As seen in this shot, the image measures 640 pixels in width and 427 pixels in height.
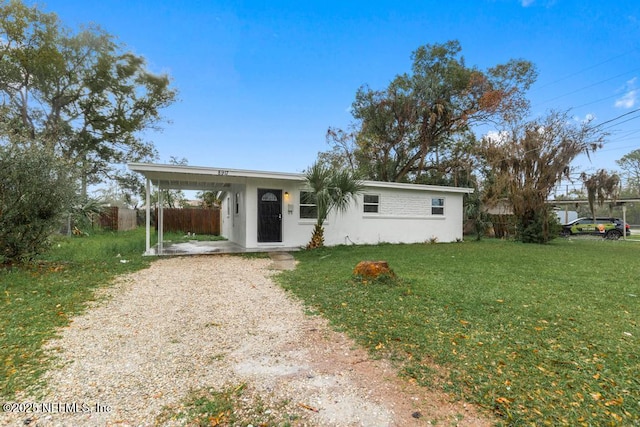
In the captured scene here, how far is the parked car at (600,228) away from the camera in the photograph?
17500mm

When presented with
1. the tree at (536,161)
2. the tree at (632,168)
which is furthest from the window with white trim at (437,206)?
the tree at (632,168)

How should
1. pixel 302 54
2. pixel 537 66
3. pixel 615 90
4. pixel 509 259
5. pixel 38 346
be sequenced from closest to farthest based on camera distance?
1. pixel 38 346
2. pixel 509 259
3. pixel 615 90
4. pixel 302 54
5. pixel 537 66

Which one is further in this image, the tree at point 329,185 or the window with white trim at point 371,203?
the window with white trim at point 371,203

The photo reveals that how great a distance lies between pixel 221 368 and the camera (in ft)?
8.16

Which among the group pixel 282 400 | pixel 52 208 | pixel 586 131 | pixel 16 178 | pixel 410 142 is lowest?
pixel 282 400

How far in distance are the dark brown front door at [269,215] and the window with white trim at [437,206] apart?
21.5 ft

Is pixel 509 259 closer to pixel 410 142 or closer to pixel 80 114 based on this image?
pixel 410 142

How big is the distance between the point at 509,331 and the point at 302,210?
817cm

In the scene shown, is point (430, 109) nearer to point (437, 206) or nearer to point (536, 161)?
point (536, 161)

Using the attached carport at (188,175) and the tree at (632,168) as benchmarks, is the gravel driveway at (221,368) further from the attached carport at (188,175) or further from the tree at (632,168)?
the tree at (632,168)

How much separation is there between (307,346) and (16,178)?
6453mm

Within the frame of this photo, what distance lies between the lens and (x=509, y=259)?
329 inches

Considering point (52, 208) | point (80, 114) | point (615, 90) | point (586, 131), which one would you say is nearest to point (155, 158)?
point (80, 114)

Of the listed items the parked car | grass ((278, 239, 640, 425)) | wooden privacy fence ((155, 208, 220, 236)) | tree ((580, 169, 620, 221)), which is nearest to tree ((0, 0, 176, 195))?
wooden privacy fence ((155, 208, 220, 236))
